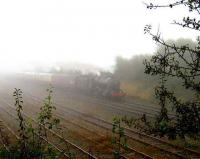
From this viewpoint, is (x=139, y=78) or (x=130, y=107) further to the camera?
(x=139, y=78)

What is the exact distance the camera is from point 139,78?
38906mm

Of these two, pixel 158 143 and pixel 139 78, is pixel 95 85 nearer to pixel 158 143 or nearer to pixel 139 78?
pixel 139 78

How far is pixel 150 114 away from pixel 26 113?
902cm

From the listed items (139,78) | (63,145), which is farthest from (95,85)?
(63,145)

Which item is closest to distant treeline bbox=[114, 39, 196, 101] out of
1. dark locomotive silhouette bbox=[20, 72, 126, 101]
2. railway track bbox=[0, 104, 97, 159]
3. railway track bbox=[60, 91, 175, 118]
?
dark locomotive silhouette bbox=[20, 72, 126, 101]

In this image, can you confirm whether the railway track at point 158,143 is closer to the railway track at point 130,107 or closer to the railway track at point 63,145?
the railway track at point 63,145

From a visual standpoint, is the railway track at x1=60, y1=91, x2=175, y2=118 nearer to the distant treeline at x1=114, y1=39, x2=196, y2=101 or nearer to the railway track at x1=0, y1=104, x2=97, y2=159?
the distant treeline at x1=114, y1=39, x2=196, y2=101

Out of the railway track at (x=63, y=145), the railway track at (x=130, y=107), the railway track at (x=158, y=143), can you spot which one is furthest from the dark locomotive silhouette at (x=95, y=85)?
the railway track at (x=63, y=145)

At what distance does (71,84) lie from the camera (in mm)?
38281

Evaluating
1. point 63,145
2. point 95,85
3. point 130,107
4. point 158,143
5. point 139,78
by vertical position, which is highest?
point 139,78

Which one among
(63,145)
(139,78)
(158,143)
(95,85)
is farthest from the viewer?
(139,78)

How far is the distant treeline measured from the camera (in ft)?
110

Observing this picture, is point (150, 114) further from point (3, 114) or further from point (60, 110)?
point (3, 114)

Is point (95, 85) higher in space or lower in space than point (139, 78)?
lower
